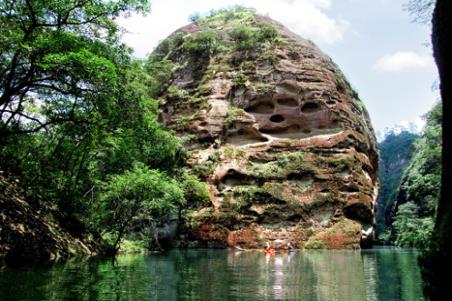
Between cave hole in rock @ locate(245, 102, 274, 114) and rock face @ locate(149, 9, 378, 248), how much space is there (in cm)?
13

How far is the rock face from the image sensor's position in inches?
1553

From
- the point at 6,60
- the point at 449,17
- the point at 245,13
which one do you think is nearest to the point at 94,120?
the point at 6,60

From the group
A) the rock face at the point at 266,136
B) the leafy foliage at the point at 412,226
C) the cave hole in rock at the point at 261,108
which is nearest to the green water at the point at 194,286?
the leafy foliage at the point at 412,226

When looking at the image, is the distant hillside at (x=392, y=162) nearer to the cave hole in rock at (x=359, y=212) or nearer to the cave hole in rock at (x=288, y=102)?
the cave hole in rock at (x=288, y=102)

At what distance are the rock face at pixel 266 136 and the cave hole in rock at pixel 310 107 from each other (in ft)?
0.34

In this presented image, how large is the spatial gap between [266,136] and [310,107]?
18.8ft

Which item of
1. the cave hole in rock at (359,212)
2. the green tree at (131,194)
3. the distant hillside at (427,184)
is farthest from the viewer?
the cave hole in rock at (359,212)

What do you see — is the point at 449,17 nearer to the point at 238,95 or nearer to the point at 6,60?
the point at 6,60

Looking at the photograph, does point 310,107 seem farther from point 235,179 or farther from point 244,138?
point 235,179

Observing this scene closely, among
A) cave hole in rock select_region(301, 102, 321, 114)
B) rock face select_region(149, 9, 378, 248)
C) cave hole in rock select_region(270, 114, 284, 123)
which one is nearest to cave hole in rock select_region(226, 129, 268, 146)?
rock face select_region(149, 9, 378, 248)

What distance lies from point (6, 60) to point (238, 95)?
32.5 metres

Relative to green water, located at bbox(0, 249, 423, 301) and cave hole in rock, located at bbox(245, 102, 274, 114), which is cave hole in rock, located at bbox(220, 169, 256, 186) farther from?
green water, located at bbox(0, 249, 423, 301)

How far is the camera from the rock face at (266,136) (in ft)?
Result: 129

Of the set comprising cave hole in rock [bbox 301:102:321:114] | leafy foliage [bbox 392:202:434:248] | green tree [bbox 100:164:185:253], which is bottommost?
leafy foliage [bbox 392:202:434:248]
